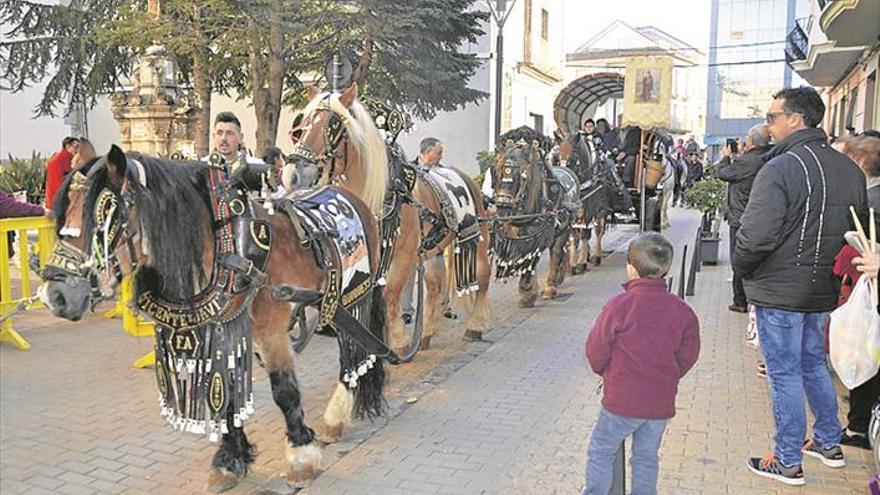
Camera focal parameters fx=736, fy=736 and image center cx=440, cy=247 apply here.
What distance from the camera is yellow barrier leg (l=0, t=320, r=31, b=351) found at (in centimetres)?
690

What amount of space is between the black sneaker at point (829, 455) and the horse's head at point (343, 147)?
3099 mm

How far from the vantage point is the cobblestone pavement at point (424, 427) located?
163 inches

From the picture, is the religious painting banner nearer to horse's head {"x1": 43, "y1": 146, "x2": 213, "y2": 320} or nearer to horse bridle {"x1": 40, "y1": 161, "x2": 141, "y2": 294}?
horse's head {"x1": 43, "y1": 146, "x2": 213, "y2": 320}

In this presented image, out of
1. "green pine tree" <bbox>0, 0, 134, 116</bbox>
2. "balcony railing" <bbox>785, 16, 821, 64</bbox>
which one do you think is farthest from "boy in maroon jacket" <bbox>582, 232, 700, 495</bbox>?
"balcony railing" <bbox>785, 16, 821, 64</bbox>

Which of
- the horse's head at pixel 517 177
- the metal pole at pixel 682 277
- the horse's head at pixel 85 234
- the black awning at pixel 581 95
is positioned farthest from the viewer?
the black awning at pixel 581 95

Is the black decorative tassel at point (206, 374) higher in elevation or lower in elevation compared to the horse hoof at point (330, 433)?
higher

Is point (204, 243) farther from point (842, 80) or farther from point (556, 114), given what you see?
point (842, 80)

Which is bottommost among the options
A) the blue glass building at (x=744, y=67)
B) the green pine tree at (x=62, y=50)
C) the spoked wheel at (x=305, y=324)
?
the spoked wheel at (x=305, y=324)

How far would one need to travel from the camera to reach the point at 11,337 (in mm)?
6961

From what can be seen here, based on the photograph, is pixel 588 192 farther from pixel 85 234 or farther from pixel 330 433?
pixel 85 234

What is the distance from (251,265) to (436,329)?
3985 millimetres

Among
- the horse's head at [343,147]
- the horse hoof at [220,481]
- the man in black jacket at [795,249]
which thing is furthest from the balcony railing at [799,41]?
the horse hoof at [220,481]

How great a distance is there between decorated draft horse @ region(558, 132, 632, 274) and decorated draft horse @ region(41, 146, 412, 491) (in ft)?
22.9

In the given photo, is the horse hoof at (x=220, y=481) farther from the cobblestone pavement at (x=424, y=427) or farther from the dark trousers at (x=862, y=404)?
the dark trousers at (x=862, y=404)
